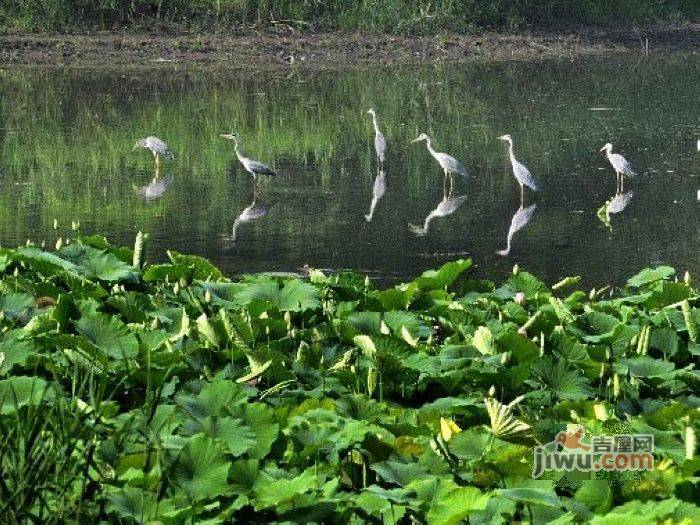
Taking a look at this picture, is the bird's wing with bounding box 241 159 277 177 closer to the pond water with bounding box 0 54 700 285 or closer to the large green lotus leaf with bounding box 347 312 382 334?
the pond water with bounding box 0 54 700 285

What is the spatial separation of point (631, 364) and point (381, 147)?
8997 mm

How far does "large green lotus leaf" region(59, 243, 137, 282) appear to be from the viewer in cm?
498

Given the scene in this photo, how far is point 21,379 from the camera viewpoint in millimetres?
3537

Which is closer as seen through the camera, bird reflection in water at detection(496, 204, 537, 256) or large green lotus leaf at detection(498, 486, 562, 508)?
large green lotus leaf at detection(498, 486, 562, 508)

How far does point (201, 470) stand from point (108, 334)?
1.10m

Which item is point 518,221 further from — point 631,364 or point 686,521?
point 686,521

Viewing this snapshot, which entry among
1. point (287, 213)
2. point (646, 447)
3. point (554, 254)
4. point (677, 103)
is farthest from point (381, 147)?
point (646, 447)

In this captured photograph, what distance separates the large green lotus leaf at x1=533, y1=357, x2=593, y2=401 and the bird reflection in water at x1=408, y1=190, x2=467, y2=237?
5.74 meters

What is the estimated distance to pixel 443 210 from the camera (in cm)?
1072

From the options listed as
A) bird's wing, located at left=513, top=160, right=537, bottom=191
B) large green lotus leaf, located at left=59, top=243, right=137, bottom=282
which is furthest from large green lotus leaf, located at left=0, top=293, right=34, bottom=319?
bird's wing, located at left=513, top=160, right=537, bottom=191

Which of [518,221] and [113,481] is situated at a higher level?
[113,481]

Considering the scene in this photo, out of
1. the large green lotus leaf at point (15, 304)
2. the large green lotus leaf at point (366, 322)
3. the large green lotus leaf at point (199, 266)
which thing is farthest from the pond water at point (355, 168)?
the large green lotus leaf at point (15, 304)

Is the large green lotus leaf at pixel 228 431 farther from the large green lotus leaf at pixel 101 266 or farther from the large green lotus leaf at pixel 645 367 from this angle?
the large green lotus leaf at pixel 101 266

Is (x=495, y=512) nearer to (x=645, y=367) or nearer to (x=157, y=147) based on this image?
(x=645, y=367)
